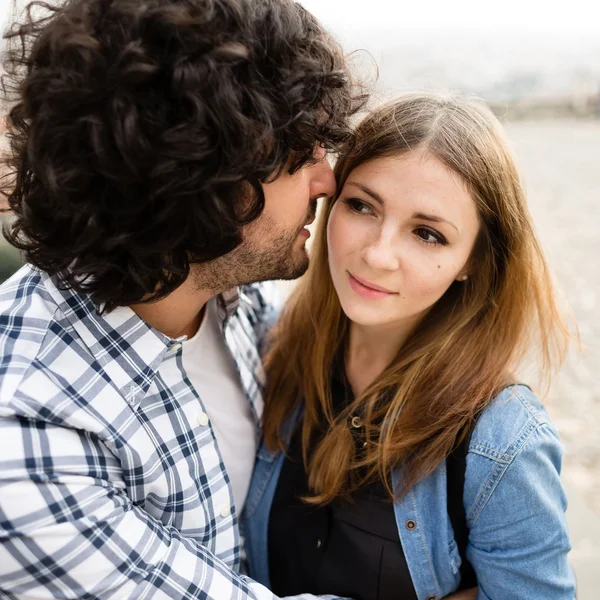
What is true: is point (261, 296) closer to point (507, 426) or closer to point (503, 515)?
point (507, 426)

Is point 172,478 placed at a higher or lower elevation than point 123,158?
lower

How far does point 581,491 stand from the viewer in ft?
11.1

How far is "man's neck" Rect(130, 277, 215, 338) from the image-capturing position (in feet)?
5.53

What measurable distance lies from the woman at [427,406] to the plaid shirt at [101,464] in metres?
0.29

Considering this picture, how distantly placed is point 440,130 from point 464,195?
0.60ft

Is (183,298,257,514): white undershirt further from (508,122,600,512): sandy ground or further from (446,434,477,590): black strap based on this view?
(508,122,600,512): sandy ground

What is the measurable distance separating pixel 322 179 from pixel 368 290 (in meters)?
0.35

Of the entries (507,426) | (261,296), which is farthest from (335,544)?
(261,296)

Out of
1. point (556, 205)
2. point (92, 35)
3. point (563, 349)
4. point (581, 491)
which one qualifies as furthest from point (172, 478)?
point (556, 205)

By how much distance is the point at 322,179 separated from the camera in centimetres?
176

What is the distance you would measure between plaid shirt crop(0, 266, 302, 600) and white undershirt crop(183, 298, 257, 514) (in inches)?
6.4

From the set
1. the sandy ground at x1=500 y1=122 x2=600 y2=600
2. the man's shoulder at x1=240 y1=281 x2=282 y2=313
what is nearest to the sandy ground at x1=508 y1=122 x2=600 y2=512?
the sandy ground at x1=500 y1=122 x2=600 y2=600

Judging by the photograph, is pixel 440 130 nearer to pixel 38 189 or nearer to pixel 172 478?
pixel 38 189

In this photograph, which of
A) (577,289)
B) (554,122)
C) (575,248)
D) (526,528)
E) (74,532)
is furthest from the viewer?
(554,122)
